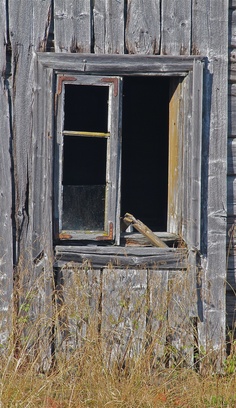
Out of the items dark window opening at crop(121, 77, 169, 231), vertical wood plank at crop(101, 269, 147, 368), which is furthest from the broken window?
dark window opening at crop(121, 77, 169, 231)

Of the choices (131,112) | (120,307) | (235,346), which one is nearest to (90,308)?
(120,307)

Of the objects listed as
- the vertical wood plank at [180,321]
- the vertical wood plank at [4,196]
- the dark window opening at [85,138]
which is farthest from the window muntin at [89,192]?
the dark window opening at [85,138]

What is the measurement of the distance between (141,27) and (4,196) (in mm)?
1597

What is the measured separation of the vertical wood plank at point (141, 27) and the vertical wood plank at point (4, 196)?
91 centimetres

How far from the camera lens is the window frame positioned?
5109 mm

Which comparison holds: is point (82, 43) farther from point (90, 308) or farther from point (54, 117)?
point (90, 308)

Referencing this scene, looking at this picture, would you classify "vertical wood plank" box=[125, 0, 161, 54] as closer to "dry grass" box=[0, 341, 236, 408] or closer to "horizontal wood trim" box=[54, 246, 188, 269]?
"horizontal wood trim" box=[54, 246, 188, 269]

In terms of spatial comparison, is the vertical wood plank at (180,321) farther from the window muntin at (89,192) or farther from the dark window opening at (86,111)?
the dark window opening at (86,111)

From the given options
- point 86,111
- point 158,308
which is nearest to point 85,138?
point 86,111

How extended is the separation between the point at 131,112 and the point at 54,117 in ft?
10.2

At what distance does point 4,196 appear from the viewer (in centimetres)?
516

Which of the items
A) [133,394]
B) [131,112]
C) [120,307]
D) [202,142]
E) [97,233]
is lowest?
[133,394]

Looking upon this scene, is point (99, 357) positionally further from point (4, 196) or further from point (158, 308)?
point (4, 196)

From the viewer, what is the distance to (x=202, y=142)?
17.3ft
